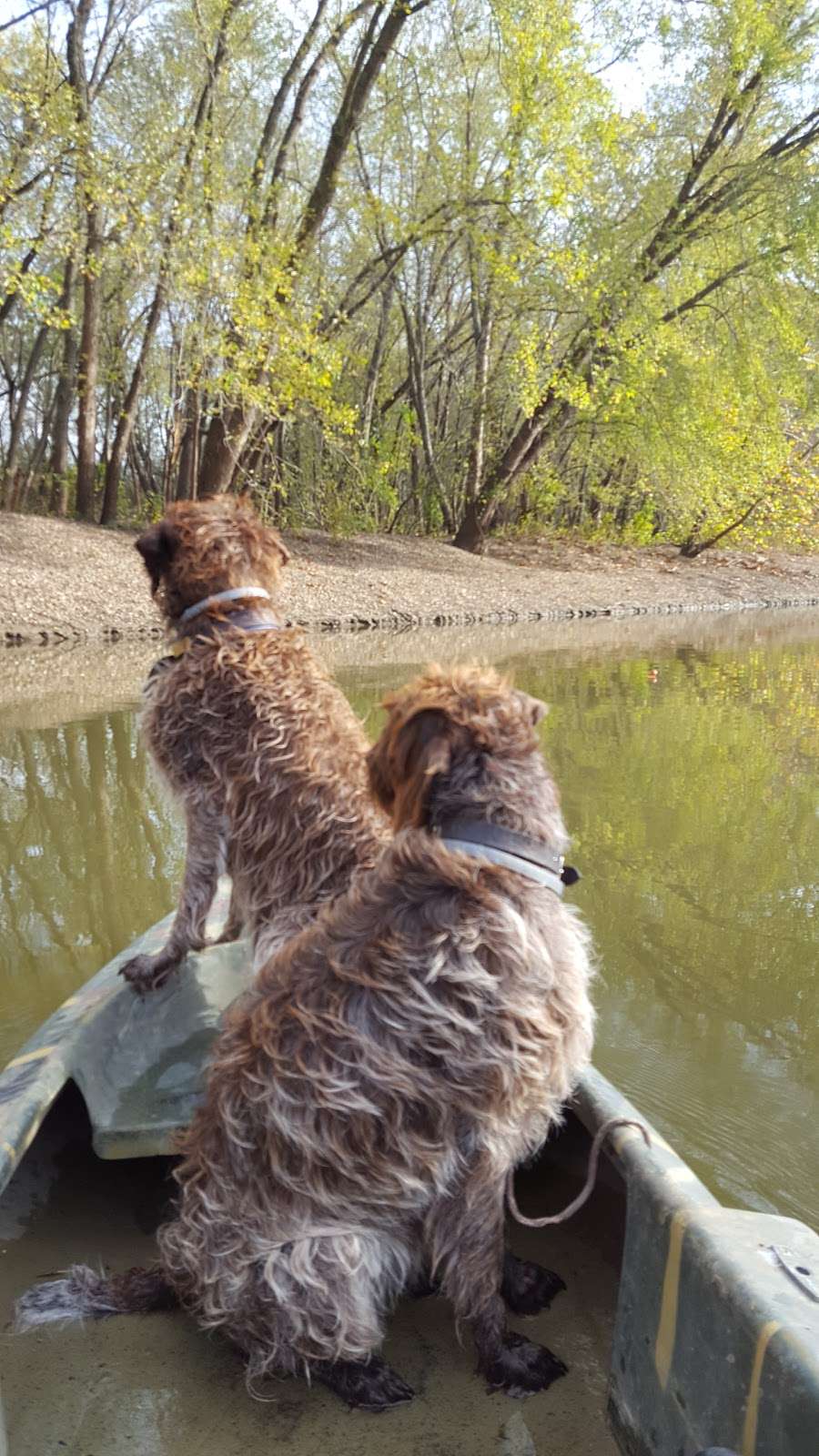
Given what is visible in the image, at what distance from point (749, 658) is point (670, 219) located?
36.0 ft

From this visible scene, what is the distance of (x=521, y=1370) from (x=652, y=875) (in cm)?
422

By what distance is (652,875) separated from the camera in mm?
6363

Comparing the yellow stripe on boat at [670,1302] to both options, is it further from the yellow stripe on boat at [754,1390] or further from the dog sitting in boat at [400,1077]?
the dog sitting in boat at [400,1077]

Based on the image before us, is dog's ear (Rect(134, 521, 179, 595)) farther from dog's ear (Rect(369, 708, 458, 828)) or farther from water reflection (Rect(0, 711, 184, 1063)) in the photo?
dog's ear (Rect(369, 708, 458, 828))

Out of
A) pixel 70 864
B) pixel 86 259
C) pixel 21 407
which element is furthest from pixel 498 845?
pixel 21 407

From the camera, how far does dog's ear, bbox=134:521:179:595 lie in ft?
12.8

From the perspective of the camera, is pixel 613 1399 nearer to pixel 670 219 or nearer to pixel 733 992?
pixel 733 992

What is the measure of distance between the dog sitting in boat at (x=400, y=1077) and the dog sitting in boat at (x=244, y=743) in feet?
3.10

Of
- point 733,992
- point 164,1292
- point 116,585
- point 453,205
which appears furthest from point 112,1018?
point 453,205

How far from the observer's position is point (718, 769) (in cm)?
895

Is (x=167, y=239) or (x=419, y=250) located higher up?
(x=419, y=250)

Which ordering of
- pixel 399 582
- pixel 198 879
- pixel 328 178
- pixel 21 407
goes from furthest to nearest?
pixel 21 407
pixel 399 582
pixel 328 178
pixel 198 879

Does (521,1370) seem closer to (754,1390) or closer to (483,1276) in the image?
(483,1276)

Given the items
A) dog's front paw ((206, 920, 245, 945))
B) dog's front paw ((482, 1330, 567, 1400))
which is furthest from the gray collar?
dog's front paw ((482, 1330, 567, 1400))
